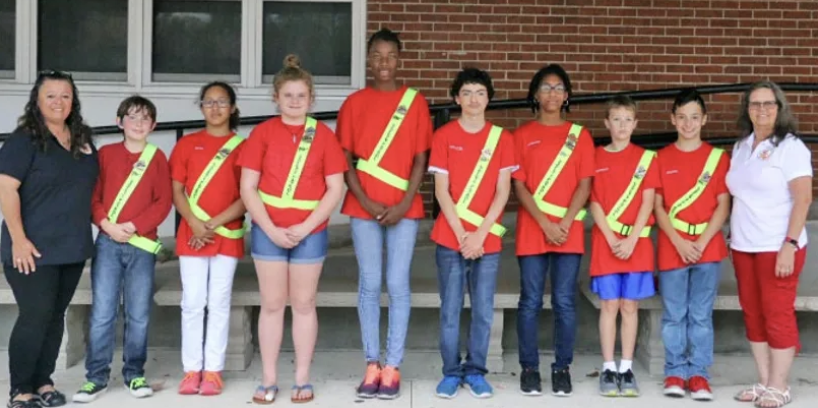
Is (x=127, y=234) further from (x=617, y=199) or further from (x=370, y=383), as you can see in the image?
(x=617, y=199)

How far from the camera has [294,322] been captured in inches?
210

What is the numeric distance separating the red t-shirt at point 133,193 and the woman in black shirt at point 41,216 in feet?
0.37

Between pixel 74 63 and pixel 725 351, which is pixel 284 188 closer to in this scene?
pixel 725 351

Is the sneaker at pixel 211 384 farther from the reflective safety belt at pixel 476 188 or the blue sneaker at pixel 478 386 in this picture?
the reflective safety belt at pixel 476 188

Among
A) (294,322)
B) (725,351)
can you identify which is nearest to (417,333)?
(294,322)

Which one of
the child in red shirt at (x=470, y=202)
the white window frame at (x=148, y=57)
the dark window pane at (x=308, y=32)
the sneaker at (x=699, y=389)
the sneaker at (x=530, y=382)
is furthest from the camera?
the dark window pane at (x=308, y=32)

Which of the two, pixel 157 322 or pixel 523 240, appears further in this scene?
pixel 157 322

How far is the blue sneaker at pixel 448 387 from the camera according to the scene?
5348 mm

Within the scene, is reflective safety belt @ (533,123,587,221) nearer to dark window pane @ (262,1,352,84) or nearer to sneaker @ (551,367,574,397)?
sneaker @ (551,367,574,397)

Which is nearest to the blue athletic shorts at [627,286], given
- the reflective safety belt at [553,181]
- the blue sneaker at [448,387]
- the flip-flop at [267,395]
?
the reflective safety belt at [553,181]

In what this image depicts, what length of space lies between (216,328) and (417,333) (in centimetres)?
145

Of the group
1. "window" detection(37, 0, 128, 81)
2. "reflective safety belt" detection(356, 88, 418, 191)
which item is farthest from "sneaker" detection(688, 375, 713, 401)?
"window" detection(37, 0, 128, 81)

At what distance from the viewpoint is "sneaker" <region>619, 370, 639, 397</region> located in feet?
17.8

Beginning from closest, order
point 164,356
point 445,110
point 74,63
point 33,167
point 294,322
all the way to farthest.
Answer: point 33,167 → point 294,322 → point 164,356 → point 445,110 → point 74,63
